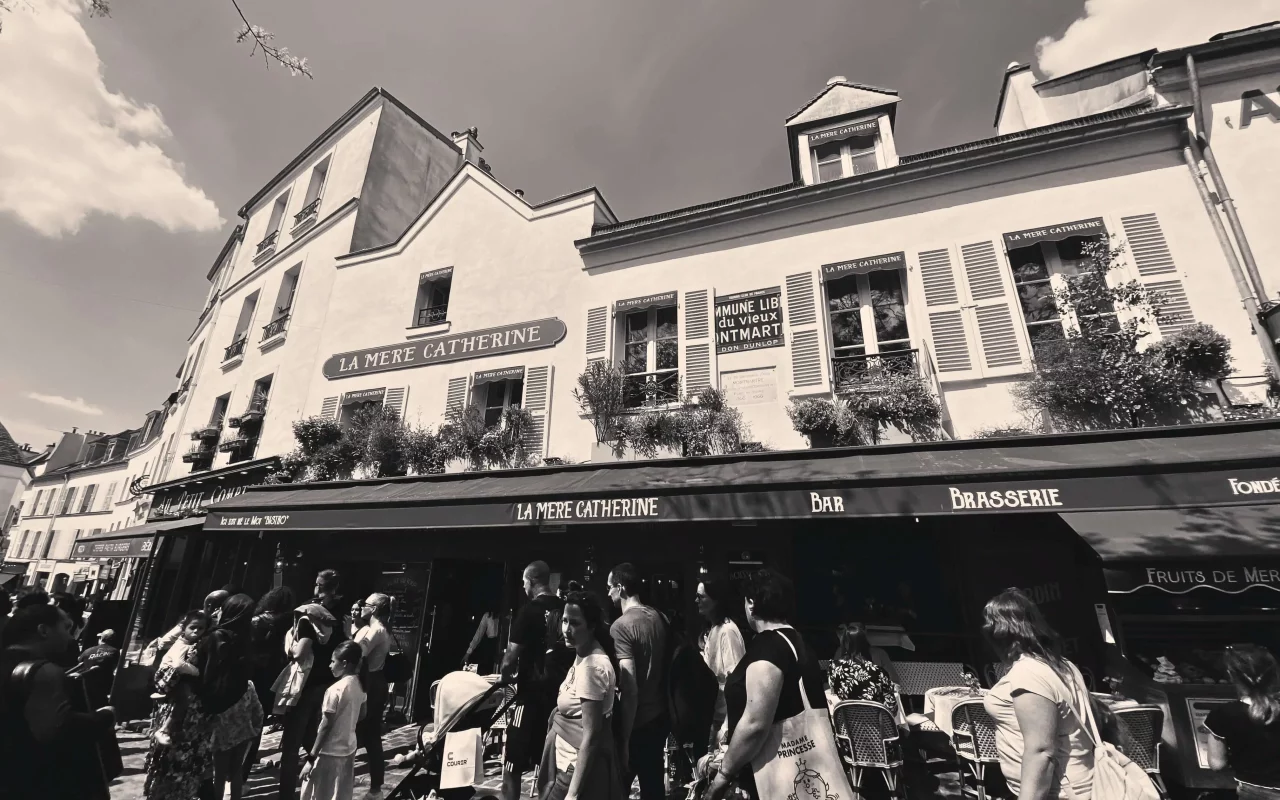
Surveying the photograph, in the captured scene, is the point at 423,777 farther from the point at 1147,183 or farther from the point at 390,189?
the point at 390,189

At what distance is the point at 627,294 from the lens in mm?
9398

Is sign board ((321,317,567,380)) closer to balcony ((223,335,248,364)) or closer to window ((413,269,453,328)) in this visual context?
window ((413,269,453,328))

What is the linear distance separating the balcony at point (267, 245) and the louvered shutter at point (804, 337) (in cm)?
1515

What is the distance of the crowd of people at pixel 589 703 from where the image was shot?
7.34 feet

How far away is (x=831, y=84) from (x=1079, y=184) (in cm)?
424

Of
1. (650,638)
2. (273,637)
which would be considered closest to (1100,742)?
(650,638)

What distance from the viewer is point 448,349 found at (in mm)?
10492

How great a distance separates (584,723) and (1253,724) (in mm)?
3119

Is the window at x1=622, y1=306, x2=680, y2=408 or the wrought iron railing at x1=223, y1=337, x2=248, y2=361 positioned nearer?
the window at x1=622, y1=306, x2=680, y2=408

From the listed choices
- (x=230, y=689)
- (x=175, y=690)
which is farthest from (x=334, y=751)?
(x=175, y=690)

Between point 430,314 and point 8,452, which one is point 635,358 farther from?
point 8,452

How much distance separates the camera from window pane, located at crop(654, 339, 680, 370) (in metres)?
8.67

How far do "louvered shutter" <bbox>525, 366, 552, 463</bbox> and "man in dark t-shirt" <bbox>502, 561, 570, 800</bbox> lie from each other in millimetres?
5393

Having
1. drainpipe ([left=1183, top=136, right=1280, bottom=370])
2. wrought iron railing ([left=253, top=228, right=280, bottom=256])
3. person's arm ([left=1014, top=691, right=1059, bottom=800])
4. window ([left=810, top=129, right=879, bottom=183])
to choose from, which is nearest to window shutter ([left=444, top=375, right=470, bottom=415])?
window ([left=810, top=129, right=879, bottom=183])
